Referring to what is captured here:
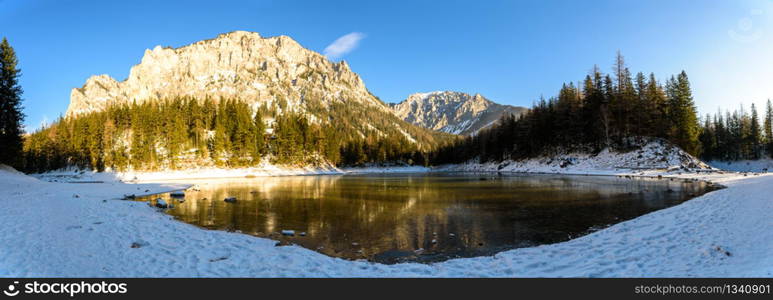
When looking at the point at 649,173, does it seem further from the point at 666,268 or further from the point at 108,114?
the point at 108,114

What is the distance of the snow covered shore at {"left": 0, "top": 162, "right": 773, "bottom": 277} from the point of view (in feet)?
24.6

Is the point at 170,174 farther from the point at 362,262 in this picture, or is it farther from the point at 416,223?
the point at 362,262

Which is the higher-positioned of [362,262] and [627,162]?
[627,162]

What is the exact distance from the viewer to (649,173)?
51.7m

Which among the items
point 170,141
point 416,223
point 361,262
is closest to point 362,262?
point 361,262

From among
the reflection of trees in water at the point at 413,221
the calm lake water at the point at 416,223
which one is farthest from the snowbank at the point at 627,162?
the reflection of trees in water at the point at 413,221

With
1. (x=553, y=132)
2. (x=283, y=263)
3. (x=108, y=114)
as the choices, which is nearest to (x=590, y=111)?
(x=553, y=132)

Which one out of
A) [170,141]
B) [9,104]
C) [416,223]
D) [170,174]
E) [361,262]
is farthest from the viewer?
[170,141]

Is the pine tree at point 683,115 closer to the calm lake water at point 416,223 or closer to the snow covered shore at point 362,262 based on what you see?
the calm lake water at point 416,223

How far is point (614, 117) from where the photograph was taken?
7106cm

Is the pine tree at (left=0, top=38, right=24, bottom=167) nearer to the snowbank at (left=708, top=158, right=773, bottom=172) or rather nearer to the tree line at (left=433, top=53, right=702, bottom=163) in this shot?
the tree line at (left=433, top=53, right=702, bottom=163)

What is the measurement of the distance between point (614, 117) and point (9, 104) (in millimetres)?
109476
